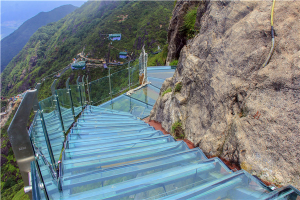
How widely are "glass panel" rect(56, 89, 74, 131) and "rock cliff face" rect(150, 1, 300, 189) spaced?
3.33 m

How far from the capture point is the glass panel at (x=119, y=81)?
29.1 ft

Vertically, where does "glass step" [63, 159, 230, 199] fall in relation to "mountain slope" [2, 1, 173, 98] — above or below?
below

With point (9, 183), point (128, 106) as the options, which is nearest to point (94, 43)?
point (9, 183)

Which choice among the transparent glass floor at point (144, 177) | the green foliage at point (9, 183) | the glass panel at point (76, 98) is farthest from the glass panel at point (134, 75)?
the green foliage at point (9, 183)

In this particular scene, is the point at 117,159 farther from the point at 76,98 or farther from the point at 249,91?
the point at 76,98

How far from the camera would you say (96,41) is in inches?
2766

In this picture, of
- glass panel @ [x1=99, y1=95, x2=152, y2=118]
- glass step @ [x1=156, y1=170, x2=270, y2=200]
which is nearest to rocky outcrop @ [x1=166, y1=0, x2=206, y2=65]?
glass panel @ [x1=99, y1=95, x2=152, y2=118]

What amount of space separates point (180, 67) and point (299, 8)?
3.40m

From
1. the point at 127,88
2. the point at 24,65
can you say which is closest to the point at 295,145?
the point at 127,88

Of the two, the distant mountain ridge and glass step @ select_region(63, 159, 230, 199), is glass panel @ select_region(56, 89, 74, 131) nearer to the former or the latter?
glass step @ select_region(63, 159, 230, 199)

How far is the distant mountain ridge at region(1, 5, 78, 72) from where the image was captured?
130750mm

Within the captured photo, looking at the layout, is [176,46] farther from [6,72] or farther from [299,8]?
[6,72]

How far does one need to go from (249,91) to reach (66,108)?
4.89 metres

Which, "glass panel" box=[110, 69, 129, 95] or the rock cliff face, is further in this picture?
"glass panel" box=[110, 69, 129, 95]
